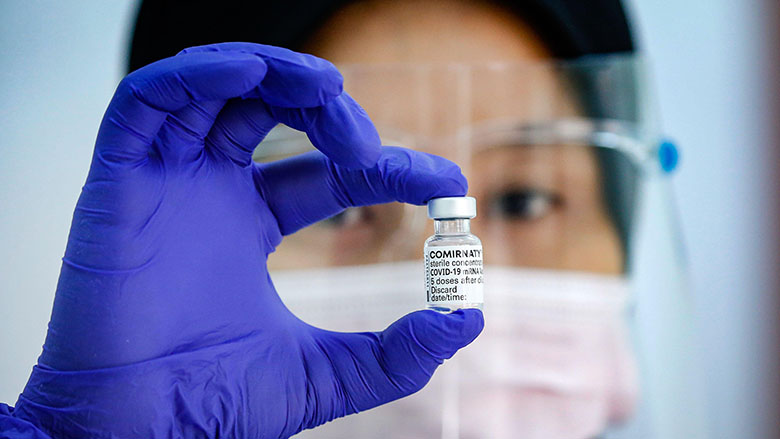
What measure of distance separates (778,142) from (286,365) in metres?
1.79

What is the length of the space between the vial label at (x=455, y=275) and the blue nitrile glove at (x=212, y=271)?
0.11 ft

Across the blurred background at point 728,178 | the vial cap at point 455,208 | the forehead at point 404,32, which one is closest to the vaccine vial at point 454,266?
the vial cap at point 455,208

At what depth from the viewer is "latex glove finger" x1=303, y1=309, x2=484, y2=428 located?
2.68 ft

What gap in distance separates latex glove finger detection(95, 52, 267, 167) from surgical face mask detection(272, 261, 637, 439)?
0.59 m

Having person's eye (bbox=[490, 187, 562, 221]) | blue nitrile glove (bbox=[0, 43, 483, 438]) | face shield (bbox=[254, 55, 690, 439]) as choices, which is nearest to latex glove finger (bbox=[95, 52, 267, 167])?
blue nitrile glove (bbox=[0, 43, 483, 438])

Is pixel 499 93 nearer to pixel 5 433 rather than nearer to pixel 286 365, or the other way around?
pixel 286 365

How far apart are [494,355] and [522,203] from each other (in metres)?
0.34

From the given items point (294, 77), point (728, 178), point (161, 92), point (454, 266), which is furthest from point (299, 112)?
point (728, 178)

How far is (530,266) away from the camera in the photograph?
1312 millimetres

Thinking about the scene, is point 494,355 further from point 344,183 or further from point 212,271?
point 212,271

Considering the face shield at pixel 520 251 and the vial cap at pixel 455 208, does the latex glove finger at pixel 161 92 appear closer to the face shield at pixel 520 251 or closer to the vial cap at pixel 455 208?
the vial cap at pixel 455 208

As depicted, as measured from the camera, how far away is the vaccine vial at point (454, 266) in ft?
2.58

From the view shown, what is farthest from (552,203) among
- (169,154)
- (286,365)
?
(169,154)

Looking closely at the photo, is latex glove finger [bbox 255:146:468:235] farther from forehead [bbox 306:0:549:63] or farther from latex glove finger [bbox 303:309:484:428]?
forehead [bbox 306:0:549:63]
